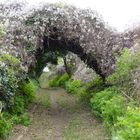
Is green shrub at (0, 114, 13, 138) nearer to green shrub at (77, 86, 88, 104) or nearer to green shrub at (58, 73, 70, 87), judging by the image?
green shrub at (77, 86, 88, 104)

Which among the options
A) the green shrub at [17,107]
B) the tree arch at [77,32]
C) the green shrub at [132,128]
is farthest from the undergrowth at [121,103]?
the green shrub at [17,107]

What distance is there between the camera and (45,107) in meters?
21.2


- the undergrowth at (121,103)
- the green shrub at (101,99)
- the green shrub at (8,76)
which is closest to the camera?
the undergrowth at (121,103)

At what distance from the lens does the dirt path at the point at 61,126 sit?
13.2 metres

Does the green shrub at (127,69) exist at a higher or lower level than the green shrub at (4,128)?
higher

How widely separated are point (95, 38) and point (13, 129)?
251 inches

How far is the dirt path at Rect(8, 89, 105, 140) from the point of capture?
13.2 meters

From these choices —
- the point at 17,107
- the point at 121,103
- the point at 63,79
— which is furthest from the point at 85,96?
the point at 63,79

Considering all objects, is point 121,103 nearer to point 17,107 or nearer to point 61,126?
point 61,126

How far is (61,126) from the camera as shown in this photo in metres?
15.6

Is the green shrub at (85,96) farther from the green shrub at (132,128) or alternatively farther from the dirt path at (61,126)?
the green shrub at (132,128)

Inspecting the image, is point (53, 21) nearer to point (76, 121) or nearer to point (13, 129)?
point (76, 121)

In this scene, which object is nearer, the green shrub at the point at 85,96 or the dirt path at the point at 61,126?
the dirt path at the point at 61,126

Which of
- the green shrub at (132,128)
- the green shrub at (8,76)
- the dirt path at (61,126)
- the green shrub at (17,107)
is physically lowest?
the dirt path at (61,126)
